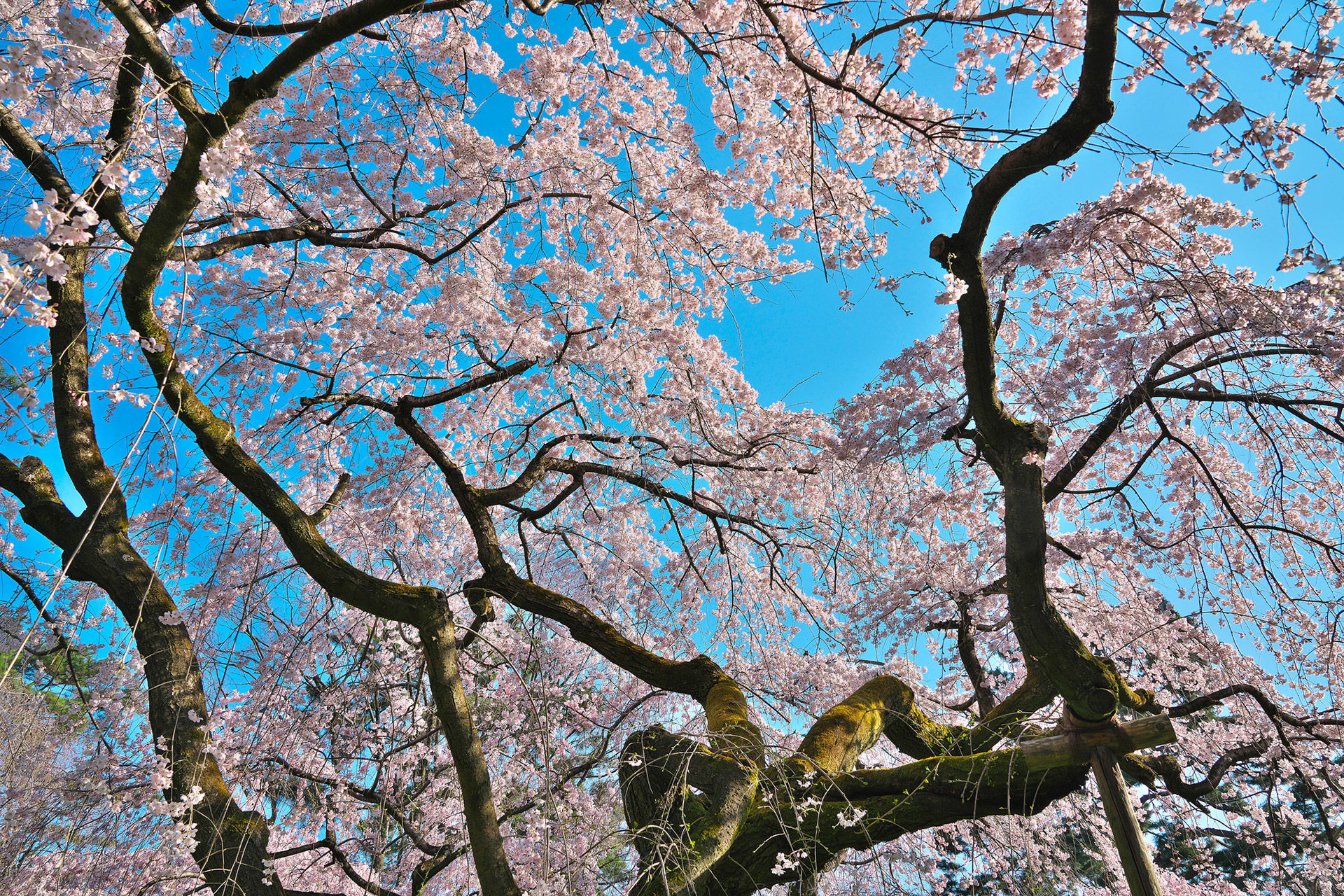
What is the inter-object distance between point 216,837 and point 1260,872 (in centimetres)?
978

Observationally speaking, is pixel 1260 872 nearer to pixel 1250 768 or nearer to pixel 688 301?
pixel 1250 768

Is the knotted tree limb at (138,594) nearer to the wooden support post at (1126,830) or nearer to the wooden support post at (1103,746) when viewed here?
the wooden support post at (1103,746)

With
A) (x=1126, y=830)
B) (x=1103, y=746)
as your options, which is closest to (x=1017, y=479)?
(x=1103, y=746)

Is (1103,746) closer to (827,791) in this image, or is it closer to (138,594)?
(827,791)

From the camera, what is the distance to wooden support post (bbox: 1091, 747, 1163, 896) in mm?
2672

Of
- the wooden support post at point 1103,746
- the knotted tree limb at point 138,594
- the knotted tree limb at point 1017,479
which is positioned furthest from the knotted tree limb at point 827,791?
the knotted tree limb at point 138,594

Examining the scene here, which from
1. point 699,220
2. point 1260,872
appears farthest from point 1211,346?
point 1260,872

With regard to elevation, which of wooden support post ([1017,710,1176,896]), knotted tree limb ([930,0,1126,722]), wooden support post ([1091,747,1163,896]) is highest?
knotted tree limb ([930,0,1126,722])

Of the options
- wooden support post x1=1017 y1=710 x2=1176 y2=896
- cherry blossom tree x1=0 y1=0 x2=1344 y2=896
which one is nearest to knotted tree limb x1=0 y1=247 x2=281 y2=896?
cherry blossom tree x1=0 y1=0 x2=1344 y2=896

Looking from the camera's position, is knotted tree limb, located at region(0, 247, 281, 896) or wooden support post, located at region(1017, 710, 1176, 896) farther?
wooden support post, located at region(1017, 710, 1176, 896)

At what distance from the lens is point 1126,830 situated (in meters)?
2.74

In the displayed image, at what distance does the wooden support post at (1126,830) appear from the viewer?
8.77 feet

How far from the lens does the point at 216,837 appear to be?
8.46ft

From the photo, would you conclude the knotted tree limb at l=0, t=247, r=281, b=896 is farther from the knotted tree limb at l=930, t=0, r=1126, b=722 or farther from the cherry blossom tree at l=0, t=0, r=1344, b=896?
the knotted tree limb at l=930, t=0, r=1126, b=722
